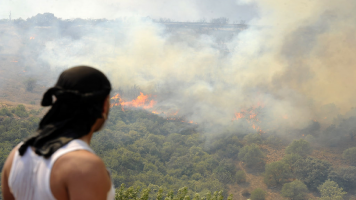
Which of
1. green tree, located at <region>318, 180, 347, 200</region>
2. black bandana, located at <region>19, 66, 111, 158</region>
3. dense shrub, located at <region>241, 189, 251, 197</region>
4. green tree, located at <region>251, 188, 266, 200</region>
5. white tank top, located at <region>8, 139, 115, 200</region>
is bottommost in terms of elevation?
dense shrub, located at <region>241, 189, 251, 197</region>

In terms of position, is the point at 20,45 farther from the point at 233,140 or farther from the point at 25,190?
the point at 25,190

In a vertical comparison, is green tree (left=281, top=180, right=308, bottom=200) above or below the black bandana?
below

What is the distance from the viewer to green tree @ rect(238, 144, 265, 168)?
3022cm

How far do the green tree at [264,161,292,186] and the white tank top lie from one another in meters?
28.3

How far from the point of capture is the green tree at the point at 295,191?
79.1 feet

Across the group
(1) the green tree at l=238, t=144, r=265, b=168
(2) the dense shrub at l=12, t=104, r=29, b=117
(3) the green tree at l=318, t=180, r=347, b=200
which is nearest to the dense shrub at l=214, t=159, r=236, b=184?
(1) the green tree at l=238, t=144, r=265, b=168

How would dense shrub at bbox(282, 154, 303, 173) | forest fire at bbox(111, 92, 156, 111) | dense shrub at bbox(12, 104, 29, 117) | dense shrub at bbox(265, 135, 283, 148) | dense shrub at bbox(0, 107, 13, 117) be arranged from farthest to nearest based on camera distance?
1. forest fire at bbox(111, 92, 156, 111)
2. dense shrub at bbox(12, 104, 29, 117)
3. dense shrub at bbox(0, 107, 13, 117)
4. dense shrub at bbox(265, 135, 283, 148)
5. dense shrub at bbox(282, 154, 303, 173)

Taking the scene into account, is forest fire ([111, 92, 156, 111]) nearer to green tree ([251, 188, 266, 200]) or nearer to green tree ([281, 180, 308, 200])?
green tree ([251, 188, 266, 200])

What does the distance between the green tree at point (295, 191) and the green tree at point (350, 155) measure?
7587 millimetres

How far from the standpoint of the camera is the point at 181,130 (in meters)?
41.2

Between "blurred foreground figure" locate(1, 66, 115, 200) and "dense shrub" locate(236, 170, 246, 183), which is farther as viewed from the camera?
"dense shrub" locate(236, 170, 246, 183)

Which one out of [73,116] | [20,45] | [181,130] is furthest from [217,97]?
[20,45]

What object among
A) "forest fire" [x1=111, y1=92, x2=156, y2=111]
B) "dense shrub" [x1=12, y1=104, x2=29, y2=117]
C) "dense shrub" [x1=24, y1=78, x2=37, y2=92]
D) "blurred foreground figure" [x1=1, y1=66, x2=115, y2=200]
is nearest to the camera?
"blurred foreground figure" [x1=1, y1=66, x2=115, y2=200]

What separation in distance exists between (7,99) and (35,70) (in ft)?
58.3
